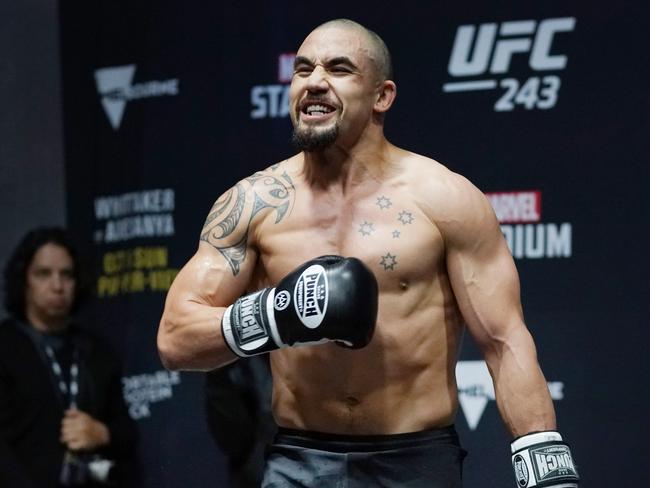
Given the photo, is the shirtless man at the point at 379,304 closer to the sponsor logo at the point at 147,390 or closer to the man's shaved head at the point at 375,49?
the man's shaved head at the point at 375,49

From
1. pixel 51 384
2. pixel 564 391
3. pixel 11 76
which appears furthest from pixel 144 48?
pixel 564 391

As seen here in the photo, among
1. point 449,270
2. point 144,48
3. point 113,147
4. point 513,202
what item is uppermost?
point 144,48

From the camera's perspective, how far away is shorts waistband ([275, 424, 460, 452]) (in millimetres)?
2924

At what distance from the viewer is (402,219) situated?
117 inches

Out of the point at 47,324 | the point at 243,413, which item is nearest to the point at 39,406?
the point at 47,324

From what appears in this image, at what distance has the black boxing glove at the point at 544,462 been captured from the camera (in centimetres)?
280

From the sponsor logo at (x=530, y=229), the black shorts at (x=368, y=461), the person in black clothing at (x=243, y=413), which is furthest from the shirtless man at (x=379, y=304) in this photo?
the sponsor logo at (x=530, y=229)

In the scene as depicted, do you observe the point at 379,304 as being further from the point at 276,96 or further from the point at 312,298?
the point at 276,96

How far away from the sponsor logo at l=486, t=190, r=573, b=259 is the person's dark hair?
4.36ft

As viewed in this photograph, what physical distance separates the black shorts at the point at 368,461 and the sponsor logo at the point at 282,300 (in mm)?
362

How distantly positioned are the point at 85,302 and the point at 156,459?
0.61 meters

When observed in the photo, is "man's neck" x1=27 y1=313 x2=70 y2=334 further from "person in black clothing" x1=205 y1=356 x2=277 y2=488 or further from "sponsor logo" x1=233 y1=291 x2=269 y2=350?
"sponsor logo" x1=233 y1=291 x2=269 y2=350

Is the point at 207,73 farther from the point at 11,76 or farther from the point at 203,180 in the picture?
the point at 11,76

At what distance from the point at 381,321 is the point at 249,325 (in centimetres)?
31
